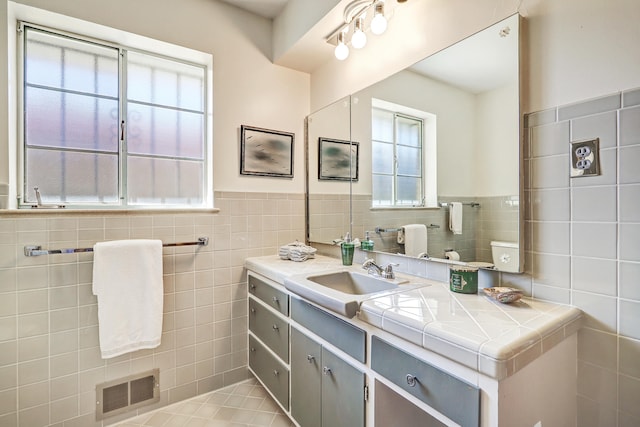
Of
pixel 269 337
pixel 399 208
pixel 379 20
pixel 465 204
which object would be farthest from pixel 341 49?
pixel 269 337

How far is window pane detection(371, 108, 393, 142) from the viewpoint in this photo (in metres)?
1.68

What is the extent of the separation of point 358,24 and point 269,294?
161 cm

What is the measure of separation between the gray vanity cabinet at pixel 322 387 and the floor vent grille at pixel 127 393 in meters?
0.91

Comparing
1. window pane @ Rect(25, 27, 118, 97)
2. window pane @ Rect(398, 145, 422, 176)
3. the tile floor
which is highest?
window pane @ Rect(25, 27, 118, 97)

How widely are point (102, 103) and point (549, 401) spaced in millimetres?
2490

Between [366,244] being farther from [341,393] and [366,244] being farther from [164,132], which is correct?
[164,132]

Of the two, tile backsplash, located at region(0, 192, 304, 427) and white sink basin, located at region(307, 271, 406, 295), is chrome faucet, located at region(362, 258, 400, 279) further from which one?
tile backsplash, located at region(0, 192, 304, 427)

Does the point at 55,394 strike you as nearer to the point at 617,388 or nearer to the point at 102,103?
the point at 102,103

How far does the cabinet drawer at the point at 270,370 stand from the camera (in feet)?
5.35

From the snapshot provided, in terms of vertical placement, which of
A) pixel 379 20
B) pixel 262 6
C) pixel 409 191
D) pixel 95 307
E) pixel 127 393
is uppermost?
pixel 262 6

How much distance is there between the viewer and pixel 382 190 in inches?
68.9

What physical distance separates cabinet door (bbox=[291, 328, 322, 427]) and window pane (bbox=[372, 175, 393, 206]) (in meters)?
0.86

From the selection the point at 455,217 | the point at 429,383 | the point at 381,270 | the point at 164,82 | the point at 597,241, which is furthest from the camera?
the point at 164,82

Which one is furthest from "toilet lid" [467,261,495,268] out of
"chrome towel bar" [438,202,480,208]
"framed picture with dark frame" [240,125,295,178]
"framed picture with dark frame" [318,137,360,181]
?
"framed picture with dark frame" [240,125,295,178]
